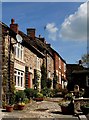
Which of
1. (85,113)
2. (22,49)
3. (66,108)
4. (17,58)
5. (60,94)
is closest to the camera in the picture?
(85,113)

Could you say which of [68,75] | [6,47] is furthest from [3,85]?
[68,75]

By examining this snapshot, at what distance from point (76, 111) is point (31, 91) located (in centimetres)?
1027

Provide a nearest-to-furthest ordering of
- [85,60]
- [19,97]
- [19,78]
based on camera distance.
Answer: [19,97], [19,78], [85,60]

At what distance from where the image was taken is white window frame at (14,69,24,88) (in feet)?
79.8

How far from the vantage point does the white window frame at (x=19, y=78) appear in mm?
24312

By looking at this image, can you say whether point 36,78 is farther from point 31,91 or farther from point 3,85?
point 3,85

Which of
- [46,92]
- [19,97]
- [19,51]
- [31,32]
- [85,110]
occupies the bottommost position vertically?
[85,110]

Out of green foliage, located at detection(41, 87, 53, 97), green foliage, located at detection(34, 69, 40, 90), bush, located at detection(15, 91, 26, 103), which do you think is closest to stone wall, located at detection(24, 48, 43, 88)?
green foliage, located at detection(34, 69, 40, 90)

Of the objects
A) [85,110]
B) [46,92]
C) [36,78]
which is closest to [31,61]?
[36,78]

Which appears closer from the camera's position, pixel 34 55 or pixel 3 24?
pixel 3 24

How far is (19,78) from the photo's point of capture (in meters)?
25.4

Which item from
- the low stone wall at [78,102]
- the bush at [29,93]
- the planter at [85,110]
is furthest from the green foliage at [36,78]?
the planter at [85,110]

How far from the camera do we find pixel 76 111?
1588 centimetres

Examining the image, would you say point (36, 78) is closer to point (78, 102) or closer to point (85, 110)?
point (78, 102)
